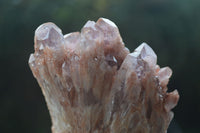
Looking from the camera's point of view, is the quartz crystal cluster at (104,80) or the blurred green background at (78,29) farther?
the blurred green background at (78,29)

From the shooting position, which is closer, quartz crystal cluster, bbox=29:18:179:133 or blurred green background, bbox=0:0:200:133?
quartz crystal cluster, bbox=29:18:179:133

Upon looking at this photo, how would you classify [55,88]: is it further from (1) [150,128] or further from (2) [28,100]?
(2) [28,100]

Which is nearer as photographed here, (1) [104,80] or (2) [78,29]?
(1) [104,80]

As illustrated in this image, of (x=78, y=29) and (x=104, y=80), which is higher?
(x=104, y=80)

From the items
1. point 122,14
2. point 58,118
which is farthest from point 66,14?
point 58,118
